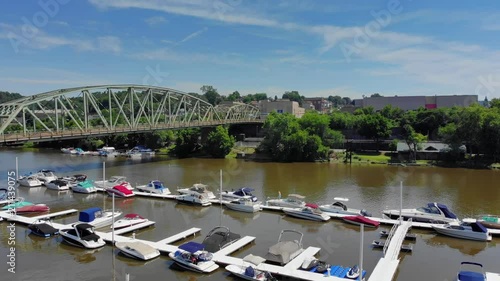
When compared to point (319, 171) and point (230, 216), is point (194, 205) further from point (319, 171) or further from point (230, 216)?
point (319, 171)

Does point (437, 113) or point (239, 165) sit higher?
point (437, 113)

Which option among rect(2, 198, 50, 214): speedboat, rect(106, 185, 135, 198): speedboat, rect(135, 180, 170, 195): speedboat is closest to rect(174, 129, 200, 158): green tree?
rect(135, 180, 170, 195): speedboat

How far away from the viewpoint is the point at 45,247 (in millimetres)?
21781

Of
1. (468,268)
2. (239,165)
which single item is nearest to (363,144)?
(239,165)

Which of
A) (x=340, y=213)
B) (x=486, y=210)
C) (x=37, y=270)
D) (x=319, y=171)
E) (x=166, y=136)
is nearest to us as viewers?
(x=37, y=270)

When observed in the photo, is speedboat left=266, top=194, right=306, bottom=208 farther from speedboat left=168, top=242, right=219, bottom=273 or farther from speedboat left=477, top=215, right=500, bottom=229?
speedboat left=477, top=215, right=500, bottom=229

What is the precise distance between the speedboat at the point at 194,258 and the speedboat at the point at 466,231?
14.4 meters

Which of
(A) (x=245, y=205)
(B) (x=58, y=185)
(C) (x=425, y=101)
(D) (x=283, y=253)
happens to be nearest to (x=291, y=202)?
(A) (x=245, y=205)

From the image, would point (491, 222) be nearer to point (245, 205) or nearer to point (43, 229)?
point (245, 205)

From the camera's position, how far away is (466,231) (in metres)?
23.1

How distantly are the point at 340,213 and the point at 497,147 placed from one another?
3912cm

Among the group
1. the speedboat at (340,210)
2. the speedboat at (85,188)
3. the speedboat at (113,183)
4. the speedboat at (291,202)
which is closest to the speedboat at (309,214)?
the speedboat at (291,202)

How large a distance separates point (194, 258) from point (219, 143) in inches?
2089

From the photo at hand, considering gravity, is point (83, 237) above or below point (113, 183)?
below
